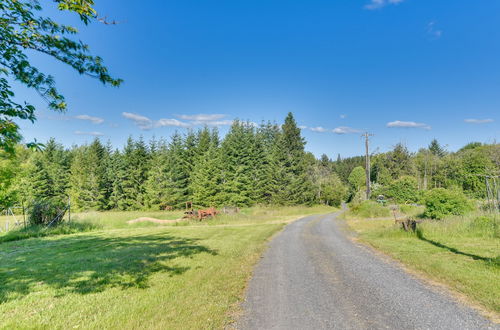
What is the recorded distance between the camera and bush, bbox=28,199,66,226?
18922mm

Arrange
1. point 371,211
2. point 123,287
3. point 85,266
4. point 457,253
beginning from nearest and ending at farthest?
point 123,287 → point 85,266 → point 457,253 → point 371,211

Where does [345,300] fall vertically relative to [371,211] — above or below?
above

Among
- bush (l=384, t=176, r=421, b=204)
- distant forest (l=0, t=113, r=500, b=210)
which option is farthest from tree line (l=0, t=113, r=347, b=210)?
bush (l=384, t=176, r=421, b=204)

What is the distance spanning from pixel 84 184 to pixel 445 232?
54.2 metres

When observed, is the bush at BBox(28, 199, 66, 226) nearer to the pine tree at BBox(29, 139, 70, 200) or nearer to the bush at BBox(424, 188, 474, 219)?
the bush at BBox(424, 188, 474, 219)

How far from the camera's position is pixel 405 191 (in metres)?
45.1

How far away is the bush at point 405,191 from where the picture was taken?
44469mm

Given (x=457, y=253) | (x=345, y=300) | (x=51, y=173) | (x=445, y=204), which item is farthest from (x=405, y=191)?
(x=51, y=173)

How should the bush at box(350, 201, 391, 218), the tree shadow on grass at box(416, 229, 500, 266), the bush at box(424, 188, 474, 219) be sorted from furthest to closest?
the bush at box(350, 201, 391, 218)
the bush at box(424, 188, 474, 219)
the tree shadow on grass at box(416, 229, 500, 266)

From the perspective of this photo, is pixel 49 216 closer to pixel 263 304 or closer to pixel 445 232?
pixel 263 304

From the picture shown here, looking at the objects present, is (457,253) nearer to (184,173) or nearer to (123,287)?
(123,287)

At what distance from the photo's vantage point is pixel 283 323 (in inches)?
189

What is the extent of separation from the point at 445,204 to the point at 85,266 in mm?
22238

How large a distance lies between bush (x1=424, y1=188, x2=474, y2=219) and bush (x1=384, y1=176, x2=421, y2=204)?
2694cm
